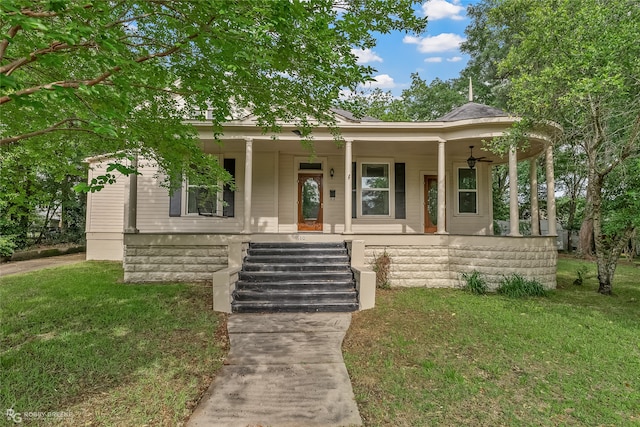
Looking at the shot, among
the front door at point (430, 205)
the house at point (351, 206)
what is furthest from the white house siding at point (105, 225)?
the front door at point (430, 205)

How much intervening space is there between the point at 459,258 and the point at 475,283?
0.69 metres

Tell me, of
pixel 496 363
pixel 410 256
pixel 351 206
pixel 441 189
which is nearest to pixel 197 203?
pixel 351 206

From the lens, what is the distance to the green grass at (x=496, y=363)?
266 centimetres

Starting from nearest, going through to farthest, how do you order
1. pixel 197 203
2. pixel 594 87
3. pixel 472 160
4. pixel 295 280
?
pixel 594 87 → pixel 295 280 → pixel 472 160 → pixel 197 203

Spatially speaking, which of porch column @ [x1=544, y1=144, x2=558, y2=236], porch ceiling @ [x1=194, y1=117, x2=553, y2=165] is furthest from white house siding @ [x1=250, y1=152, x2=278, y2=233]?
porch column @ [x1=544, y1=144, x2=558, y2=236]

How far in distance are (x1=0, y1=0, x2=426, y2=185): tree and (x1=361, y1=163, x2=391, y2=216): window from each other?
455cm

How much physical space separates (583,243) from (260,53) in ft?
52.9

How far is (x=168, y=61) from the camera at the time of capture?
4074 millimetres

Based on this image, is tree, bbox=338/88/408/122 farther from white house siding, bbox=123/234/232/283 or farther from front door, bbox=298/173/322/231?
white house siding, bbox=123/234/232/283

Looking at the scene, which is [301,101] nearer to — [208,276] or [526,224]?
[208,276]

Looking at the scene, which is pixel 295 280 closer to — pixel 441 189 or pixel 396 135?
pixel 441 189

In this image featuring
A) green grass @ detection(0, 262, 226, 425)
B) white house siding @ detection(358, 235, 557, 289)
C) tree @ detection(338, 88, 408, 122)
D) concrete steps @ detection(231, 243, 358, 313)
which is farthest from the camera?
tree @ detection(338, 88, 408, 122)

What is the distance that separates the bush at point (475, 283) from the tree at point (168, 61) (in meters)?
4.74

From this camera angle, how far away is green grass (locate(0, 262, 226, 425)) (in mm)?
2729
